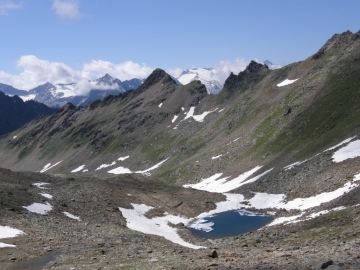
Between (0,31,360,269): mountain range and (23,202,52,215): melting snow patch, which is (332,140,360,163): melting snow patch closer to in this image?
(0,31,360,269): mountain range

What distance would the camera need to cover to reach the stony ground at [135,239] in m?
22.8

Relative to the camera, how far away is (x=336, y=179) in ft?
206

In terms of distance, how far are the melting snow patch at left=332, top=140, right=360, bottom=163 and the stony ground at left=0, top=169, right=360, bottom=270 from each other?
66.3 ft

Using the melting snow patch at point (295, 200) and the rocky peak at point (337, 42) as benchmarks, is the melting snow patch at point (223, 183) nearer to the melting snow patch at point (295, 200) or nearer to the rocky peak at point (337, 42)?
the melting snow patch at point (295, 200)

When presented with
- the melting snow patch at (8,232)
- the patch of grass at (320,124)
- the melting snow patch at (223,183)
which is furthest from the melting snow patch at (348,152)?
the melting snow patch at (8,232)

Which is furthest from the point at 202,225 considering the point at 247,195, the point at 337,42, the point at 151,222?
the point at 337,42

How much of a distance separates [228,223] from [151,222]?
12819mm

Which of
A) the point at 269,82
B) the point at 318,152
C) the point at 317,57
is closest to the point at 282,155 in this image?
the point at 318,152

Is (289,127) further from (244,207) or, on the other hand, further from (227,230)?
(227,230)

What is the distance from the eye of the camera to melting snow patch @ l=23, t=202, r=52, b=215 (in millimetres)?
51906

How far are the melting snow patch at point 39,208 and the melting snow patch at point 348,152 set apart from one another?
5077cm

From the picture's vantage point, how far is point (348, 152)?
72.4m

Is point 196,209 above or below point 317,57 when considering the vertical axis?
below

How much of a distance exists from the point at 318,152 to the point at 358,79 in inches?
1476
